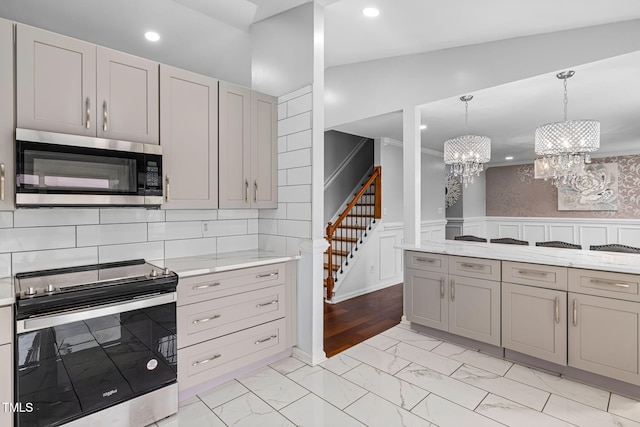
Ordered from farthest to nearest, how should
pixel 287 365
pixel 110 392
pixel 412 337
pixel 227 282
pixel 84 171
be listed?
1. pixel 412 337
2. pixel 287 365
3. pixel 227 282
4. pixel 84 171
5. pixel 110 392

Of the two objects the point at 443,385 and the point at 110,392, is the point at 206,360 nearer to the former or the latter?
the point at 110,392

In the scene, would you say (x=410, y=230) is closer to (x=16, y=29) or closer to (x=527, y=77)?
(x=527, y=77)

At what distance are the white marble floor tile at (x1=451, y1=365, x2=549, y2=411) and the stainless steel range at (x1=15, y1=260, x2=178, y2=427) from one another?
2.13m

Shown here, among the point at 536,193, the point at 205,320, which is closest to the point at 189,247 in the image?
the point at 205,320

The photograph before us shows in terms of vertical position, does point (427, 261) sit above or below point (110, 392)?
above

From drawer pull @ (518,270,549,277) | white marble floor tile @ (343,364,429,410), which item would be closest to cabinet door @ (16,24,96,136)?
white marble floor tile @ (343,364,429,410)

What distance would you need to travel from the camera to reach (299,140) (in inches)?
111

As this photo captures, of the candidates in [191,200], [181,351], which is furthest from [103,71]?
[181,351]

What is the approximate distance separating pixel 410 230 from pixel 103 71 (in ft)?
9.93

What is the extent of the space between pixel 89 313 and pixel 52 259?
69 centimetres

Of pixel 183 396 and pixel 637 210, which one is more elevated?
pixel 637 210

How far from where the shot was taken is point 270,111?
9.74 feet

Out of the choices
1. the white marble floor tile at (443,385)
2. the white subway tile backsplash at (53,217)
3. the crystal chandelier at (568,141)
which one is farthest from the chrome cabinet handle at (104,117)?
the crystal chandelier at (568,141)

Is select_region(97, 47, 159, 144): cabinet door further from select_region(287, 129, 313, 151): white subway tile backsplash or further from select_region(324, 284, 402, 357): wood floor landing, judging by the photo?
select_region(324, 284, 402, 357): wood floor landing
